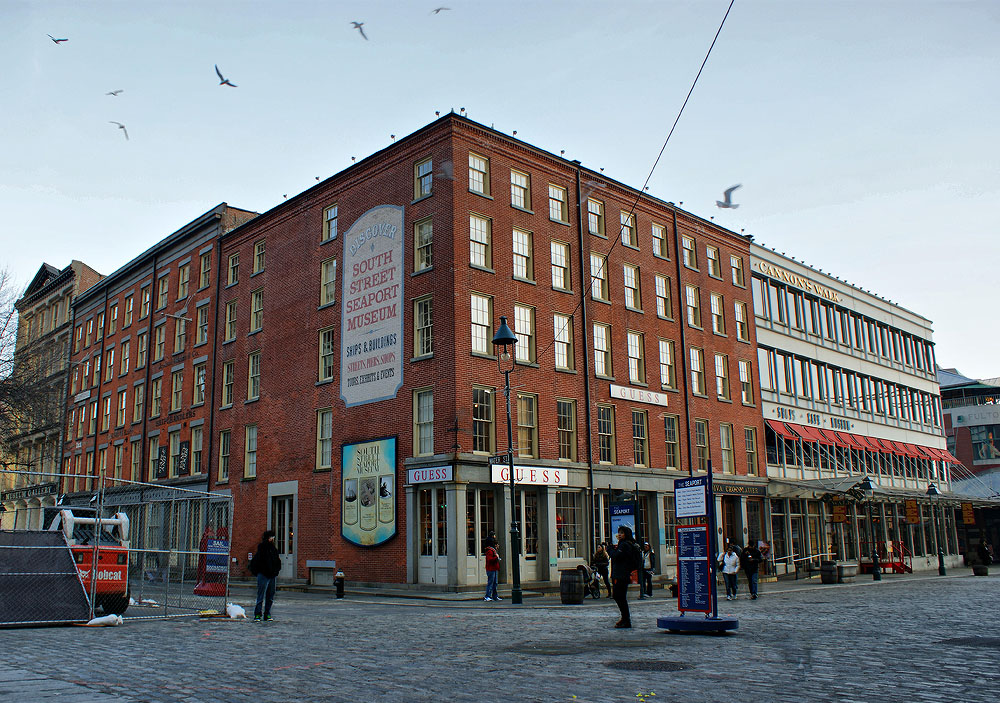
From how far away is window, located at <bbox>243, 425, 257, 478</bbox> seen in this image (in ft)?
114

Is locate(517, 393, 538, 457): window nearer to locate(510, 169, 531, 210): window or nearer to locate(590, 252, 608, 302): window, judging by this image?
locate(590, 252, 608, 302): window

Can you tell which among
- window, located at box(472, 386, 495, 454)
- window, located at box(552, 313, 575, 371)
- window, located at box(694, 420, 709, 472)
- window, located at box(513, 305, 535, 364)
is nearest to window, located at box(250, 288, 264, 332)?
window, located at box(513, 305, 535, 364)

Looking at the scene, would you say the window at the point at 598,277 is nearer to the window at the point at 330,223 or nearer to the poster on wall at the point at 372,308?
the poster on wall at the point at 372,308

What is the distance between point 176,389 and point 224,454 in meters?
6.67

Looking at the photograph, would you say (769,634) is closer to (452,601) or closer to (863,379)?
(452,601)

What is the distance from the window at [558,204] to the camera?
31891 mm

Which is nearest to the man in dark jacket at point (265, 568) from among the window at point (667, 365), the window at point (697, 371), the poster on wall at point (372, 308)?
the poster on wall at point (372, 308)

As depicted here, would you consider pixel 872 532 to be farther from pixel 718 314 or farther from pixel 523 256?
Answer: pixel 523 256

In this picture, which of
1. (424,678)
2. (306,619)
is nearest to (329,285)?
(306,619)

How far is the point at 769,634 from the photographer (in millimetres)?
13539

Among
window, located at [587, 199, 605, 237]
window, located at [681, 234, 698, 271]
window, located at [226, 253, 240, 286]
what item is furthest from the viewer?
window, located at [226, 253, 240, 286]

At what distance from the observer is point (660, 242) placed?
1448 inches

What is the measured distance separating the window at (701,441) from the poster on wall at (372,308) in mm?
14289

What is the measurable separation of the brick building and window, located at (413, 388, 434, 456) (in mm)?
69
